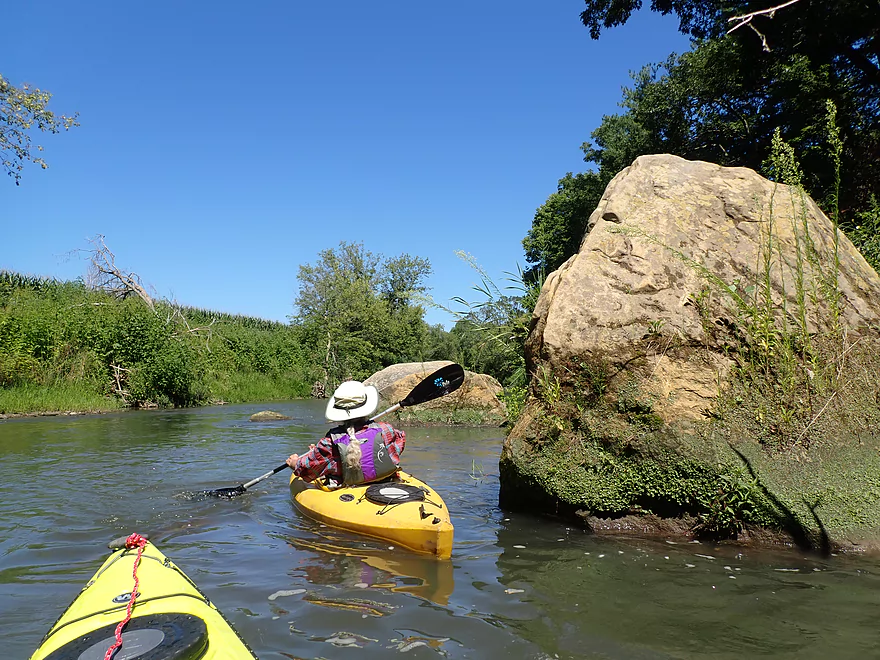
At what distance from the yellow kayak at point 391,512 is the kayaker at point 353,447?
0.12m

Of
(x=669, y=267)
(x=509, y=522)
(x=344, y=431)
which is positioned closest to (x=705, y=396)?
(x=669, y=267)

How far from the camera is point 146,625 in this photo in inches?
79.7

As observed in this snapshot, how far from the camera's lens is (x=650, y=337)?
4.54 m

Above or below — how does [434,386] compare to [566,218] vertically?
below

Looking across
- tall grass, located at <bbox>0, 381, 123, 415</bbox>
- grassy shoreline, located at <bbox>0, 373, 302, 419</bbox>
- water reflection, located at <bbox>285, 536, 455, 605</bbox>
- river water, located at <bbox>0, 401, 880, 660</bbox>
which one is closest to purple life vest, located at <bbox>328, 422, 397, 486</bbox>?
river water, located at <bbox>0, 401, 880, 660</bbox>

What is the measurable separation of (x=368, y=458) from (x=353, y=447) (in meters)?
0.15

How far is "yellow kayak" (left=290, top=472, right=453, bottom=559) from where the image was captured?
3941mm

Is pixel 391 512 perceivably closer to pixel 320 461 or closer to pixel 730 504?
pixel 320 461

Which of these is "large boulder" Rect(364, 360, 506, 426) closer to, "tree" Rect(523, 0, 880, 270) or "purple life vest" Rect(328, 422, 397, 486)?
"tree" Rect(523, 0, 880, 270)

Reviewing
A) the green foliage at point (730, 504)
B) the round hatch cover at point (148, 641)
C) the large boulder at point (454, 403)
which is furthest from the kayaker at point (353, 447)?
the large boulder at point (454, 403)

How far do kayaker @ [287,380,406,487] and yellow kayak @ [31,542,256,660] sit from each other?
2.35 meters

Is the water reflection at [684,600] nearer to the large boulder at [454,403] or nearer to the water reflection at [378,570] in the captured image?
the water reflection at [378,570]

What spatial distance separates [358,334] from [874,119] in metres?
19.4

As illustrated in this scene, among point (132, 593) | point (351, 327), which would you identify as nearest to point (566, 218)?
point (351, 327)
